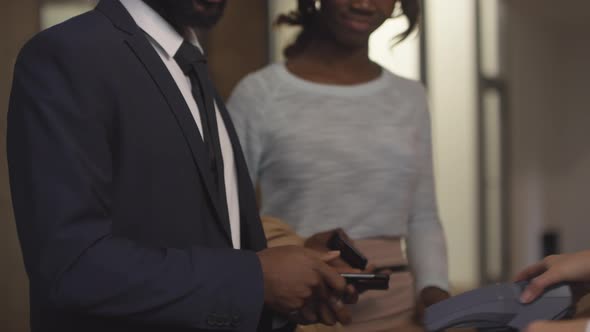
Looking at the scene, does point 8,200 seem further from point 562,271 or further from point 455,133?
point 455,133

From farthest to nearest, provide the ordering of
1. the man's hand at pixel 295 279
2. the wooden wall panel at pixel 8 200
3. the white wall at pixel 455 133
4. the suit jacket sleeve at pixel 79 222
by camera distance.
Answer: the white wall at pixel 455 133 < the wooden wall panel at pixel 8 200 < the man's hand at pixel 295 279 < the suit jacket sleeve at pixel 79 222

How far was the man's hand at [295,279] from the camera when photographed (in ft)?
3.33

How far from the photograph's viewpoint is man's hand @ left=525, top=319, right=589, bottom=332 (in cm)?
78

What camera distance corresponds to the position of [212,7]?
3.70ft

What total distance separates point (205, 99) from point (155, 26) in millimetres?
111

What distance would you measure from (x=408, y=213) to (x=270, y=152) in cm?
28

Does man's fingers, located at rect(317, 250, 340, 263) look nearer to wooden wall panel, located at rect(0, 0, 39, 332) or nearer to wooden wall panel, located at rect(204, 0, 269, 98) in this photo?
wooden wall panel, located at rect(0, 0, 39, 332)

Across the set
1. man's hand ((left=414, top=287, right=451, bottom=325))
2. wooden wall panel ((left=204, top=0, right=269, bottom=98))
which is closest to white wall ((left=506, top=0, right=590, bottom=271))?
wooden wall panel ((left=204, top=0, right=269, bottom=98))

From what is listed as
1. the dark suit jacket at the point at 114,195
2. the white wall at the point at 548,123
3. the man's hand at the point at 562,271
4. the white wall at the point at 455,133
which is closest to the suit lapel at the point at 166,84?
the dark suit jacket at the point at 114,195

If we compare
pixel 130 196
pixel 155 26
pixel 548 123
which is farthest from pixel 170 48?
pixel 548 123

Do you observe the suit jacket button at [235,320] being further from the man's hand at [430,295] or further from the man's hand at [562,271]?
the man's hand at [430,295]

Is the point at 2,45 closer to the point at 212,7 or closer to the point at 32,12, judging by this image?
the point at 32,12

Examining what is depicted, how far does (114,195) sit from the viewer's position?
3.19 ft

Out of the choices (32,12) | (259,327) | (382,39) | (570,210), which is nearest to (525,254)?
(570,210)
